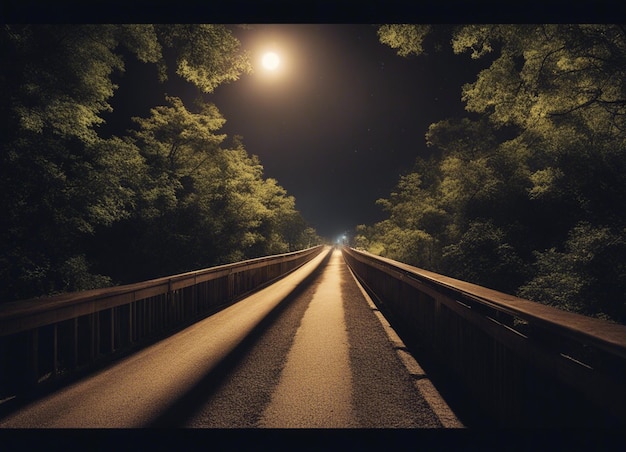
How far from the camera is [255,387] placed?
3.82 meters

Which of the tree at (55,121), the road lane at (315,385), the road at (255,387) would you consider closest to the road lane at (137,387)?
the road at (255,387)

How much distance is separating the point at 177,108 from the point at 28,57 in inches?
602

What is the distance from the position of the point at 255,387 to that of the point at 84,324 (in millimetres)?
2648

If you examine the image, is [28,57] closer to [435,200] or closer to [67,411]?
[67,411]

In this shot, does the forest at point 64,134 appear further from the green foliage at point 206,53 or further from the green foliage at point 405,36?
the green foliage at point 405,36

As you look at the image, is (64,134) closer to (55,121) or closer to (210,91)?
(55,121)

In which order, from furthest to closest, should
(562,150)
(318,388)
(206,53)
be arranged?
(562,150)
(206,53)
(318,388)

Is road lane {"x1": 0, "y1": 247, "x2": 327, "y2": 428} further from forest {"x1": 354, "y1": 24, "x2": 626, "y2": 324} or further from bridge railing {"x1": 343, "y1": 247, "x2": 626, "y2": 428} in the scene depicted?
forest {"x1": 354, "y1": 24, "x2": 626, "y2": 324}

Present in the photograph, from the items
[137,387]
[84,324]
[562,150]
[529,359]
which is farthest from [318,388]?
[562,150]

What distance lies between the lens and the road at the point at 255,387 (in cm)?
306

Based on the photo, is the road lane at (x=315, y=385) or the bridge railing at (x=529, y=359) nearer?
the bridge railing at (x=529, y=359)

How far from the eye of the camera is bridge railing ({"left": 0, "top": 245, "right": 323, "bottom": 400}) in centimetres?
370

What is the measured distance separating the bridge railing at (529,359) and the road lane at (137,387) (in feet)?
9.98

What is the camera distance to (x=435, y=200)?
36.4 metres
